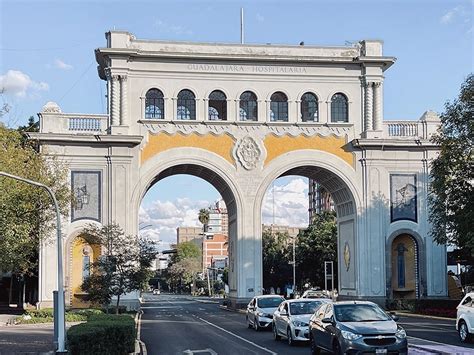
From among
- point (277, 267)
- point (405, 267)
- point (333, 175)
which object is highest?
point (333, 175)

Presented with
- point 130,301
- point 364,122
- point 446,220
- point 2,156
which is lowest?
point 130,301

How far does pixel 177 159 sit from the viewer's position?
168ft

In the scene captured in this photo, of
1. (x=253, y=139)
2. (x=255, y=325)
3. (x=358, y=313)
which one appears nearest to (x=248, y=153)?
(x=253, y=139)

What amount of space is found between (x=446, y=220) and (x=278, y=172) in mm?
15835

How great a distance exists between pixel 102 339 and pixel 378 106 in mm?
36523

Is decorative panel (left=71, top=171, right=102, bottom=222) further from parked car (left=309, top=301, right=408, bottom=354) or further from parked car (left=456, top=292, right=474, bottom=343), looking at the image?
parked car (left=309, top=301, right=408, bottom=354)

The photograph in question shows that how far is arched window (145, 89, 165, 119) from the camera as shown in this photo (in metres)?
51.7

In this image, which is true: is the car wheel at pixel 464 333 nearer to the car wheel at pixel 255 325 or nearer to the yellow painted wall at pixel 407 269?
the car wheel at pixel 255 325

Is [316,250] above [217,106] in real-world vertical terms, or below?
below

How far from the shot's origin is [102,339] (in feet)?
64.1

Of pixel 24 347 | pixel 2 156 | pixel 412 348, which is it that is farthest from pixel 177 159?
pixel 412 348

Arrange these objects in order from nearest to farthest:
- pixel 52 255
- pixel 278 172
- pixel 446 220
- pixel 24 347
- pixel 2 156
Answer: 1. pixel 24 347
2. pixel 2 156
3. pixel 446 220
4. pixel 52 255
5. pixel 278 172

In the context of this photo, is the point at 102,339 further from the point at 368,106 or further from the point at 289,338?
the point at 368,106

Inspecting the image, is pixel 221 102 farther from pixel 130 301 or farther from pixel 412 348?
pixel 412 348
